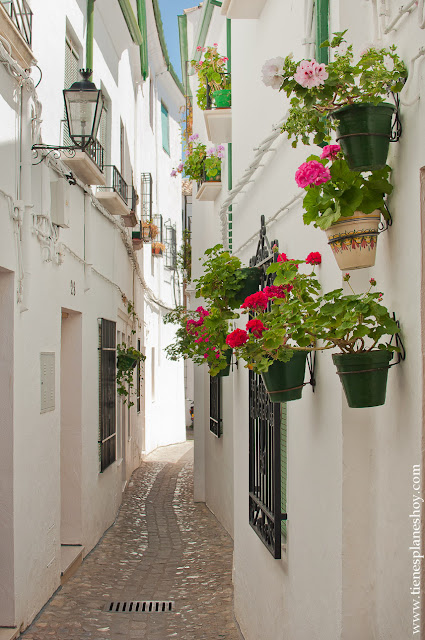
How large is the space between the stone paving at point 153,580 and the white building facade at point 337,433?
1.80ft

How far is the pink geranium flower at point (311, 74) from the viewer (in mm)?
2855

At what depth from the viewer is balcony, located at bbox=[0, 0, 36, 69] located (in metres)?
5.29

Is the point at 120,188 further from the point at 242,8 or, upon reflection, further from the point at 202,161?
the point at 242,8

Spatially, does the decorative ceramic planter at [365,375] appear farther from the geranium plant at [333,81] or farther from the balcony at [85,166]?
the balcony at [85,166]

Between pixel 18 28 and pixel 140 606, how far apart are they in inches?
198

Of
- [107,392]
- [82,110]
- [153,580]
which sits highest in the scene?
[82,110]

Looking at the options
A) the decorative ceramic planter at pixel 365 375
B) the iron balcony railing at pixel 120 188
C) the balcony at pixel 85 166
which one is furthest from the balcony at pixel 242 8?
the iron balcony railing at pixel 120 188

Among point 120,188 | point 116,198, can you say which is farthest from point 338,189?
point 120,188

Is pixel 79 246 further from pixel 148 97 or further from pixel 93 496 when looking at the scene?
pixel 148 97

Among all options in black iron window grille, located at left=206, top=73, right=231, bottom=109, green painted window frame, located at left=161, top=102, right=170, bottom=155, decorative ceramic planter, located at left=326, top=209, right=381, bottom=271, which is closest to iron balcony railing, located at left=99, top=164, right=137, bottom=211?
black iron window grille, located at left=206, top=73, right=231, bottom=109

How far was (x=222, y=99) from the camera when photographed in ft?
28.7

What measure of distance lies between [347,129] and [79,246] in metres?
5.74

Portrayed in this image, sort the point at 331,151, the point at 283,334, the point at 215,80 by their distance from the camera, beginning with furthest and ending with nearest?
1. the point at 215,80
2. the point at 283,334
3. the point at 331,151

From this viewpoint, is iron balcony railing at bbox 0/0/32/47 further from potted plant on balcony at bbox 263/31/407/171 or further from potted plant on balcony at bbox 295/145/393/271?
potted plant on balcony at bbox 295/145/393/271
